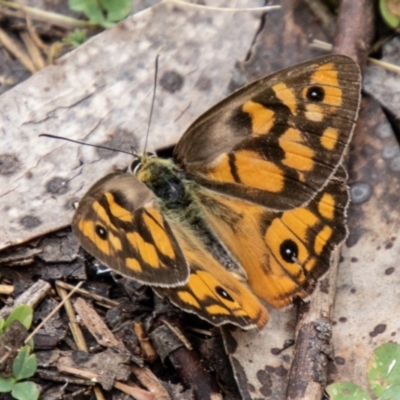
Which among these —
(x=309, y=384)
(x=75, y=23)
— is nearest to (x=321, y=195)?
(x=309, y=384)

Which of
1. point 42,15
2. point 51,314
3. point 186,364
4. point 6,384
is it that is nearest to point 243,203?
point 186,364

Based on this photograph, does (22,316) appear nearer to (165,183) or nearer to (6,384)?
(6,384)

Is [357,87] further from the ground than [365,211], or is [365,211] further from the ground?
[357,87]

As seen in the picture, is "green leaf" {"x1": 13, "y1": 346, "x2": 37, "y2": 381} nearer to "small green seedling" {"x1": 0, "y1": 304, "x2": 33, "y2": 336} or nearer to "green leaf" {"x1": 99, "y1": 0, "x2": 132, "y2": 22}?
"small green seedling" {"x1": 0, "y1": 304, "x2": 33, "y2": 336}

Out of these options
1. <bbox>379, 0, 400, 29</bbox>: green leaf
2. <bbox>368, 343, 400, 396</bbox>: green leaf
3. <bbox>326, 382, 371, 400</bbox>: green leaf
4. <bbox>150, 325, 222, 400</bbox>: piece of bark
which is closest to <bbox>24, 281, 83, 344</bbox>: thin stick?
<bbox>150, 325, 222, 400</bbox>: piece of bark

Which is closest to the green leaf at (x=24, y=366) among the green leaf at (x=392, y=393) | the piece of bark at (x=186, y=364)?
the piece of bark at (x=186, y=364)

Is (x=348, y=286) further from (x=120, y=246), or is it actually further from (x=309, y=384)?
(x=120, y=246)
